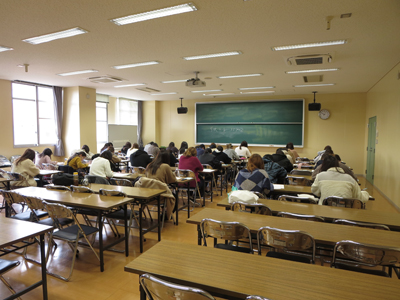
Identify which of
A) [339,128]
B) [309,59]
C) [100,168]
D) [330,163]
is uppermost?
[309,59]

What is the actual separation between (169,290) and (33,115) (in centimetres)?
956

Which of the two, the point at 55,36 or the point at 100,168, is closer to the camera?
the point at 55,36

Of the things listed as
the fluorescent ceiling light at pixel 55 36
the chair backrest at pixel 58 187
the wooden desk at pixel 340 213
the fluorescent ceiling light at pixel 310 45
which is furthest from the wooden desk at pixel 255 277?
the fluorescent ceiling light at pixel 310 45

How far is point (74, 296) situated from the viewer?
2625 mm

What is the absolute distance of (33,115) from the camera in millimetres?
8977

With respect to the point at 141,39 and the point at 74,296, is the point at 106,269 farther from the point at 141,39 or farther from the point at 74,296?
the point at 141,39

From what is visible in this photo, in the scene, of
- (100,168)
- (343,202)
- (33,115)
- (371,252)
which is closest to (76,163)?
(100,168)

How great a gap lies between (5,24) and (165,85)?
5.43 m

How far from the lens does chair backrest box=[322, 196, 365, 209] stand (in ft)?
10.3

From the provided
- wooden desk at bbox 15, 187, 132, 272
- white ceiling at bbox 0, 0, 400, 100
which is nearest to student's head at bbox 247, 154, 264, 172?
wooden desk at bbox 15, 187, 132, 272

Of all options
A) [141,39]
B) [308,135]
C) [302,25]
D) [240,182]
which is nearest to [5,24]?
[141,39]

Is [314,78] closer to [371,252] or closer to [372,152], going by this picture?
[372,152]

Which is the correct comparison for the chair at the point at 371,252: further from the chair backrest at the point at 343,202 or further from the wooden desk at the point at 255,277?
the chair backrest at the point at 343,202

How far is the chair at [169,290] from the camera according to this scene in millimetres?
1275
